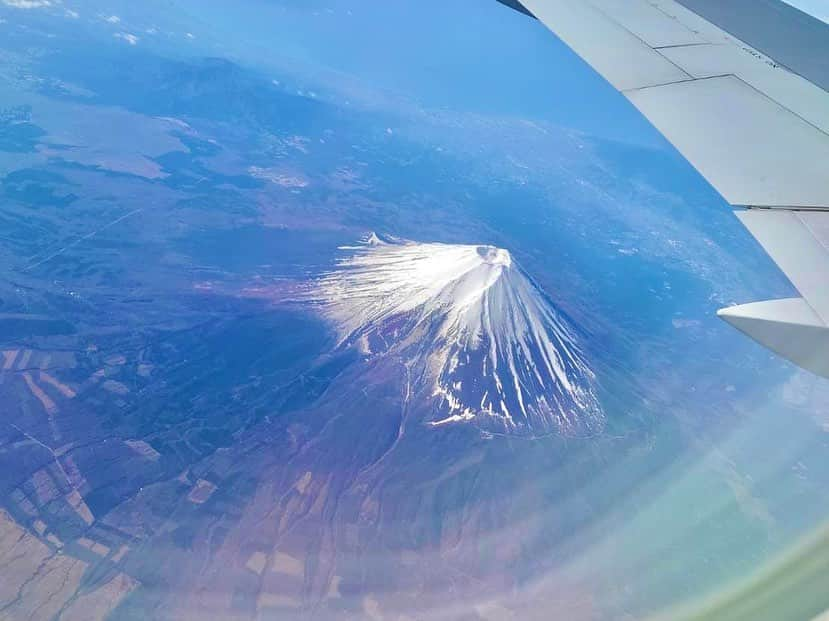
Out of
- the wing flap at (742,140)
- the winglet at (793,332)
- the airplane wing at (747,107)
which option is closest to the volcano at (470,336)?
the airplane wing at (747,107)

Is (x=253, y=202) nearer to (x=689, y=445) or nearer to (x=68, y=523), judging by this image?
(x=68, y=523)

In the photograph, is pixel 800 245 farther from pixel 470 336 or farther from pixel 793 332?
pixel 470 336

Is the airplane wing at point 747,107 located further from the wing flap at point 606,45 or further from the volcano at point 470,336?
the volcano at point 470,336

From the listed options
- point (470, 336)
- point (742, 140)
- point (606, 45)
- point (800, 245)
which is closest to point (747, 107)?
point (742, 140)

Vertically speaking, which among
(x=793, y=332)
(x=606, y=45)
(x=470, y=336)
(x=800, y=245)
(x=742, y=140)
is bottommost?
(x=470, y=336)

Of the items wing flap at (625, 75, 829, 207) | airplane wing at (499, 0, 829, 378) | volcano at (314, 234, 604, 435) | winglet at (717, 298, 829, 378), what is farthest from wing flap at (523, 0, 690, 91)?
volcano at (314, 234, 604, 435)

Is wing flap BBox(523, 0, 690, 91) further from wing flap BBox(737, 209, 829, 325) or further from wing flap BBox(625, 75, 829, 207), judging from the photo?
wing flap BBox(737, 209, 829, 325)

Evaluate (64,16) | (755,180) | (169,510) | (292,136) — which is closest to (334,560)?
(169,510)

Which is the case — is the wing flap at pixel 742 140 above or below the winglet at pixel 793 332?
above
